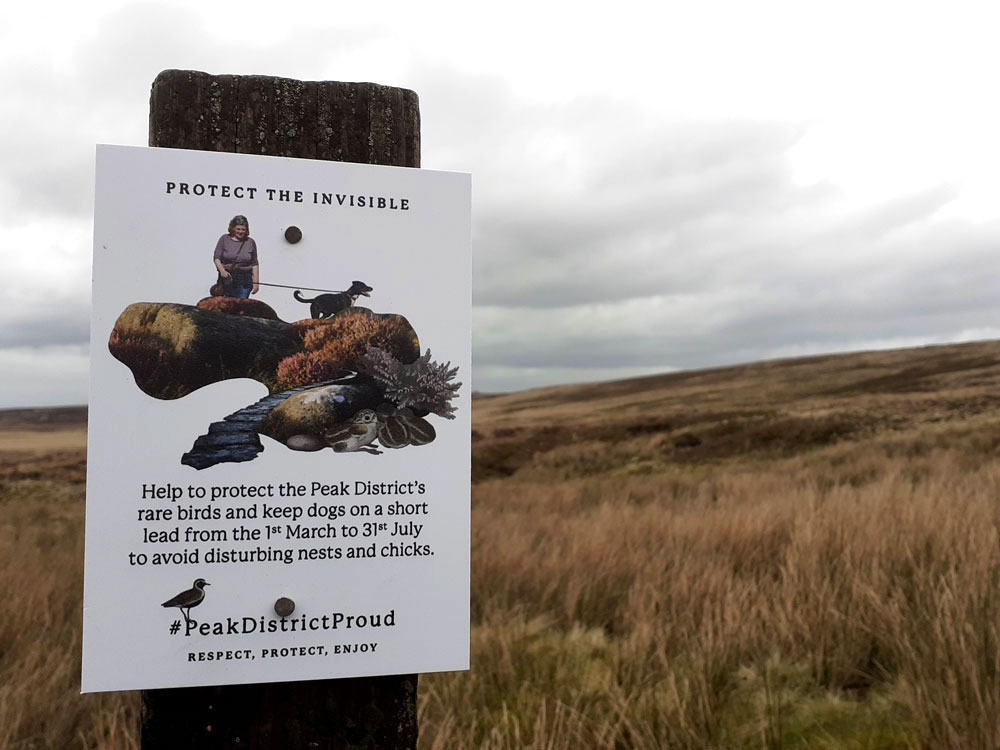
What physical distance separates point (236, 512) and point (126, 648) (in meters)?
0.43

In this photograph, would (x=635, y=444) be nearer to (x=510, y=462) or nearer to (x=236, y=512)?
(x=510, y=462)

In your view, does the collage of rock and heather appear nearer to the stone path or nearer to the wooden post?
the stone path

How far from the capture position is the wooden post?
1897 mm

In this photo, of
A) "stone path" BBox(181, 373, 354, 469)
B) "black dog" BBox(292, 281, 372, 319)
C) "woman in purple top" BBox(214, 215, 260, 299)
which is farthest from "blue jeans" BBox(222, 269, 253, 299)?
"stone path" BBox(181, 373, 354, 469)

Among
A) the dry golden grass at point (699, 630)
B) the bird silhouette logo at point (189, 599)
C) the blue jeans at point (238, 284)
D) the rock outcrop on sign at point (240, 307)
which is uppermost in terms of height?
the blue jeans at point (238, 284)

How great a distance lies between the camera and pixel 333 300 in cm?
194

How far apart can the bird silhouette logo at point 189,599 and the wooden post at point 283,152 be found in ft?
0.73

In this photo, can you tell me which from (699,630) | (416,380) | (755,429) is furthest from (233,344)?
(755,429)

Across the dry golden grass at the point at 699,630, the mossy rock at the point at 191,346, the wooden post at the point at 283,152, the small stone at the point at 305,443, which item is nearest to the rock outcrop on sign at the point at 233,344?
the mossy rock at the point at 191,346

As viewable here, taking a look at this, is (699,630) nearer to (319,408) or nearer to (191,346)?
(319,408)

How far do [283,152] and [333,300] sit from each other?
1.42ft

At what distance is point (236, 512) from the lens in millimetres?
1854

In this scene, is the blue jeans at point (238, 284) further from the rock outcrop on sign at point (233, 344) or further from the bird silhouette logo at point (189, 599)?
the bird silhouette logo at point (189, 599)

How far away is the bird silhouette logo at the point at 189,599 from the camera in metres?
1.84
